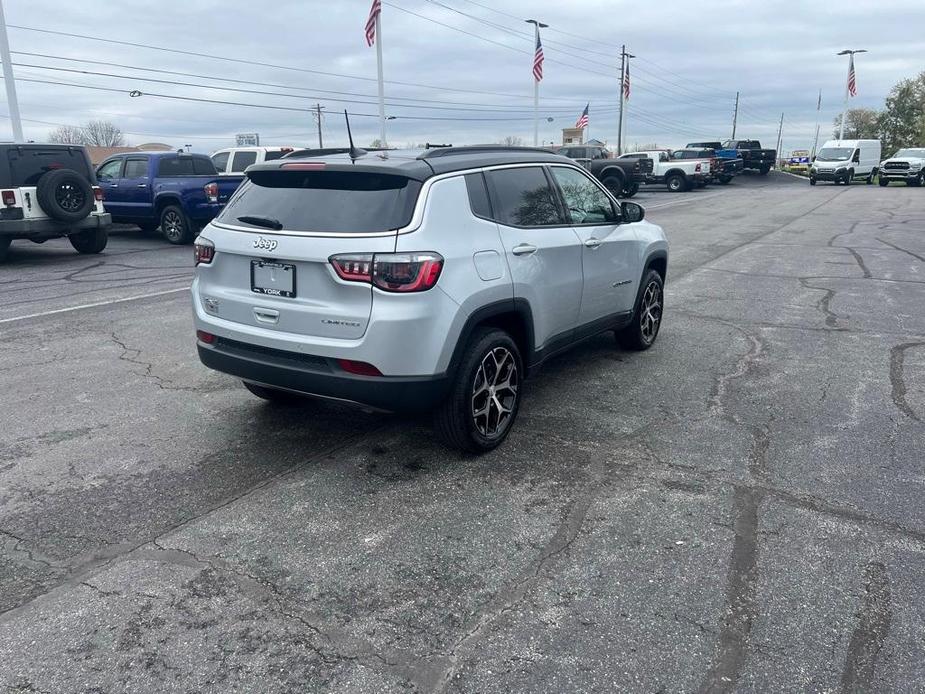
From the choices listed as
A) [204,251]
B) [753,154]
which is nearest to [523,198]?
[204,251]

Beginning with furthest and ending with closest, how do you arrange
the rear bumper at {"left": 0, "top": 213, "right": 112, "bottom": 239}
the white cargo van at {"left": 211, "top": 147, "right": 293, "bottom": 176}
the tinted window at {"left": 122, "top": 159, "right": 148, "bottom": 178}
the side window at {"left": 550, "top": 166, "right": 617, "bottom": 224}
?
the white cargo van at {"left": 211, "top": 147, "right": 293, "bottom": 176} → the tinted window at {"left": 122, "top": 159, "right": 148, "bottom": 178} → the rear bumper at {"left": 0, "top": 213, "right": 112, "bottom": 239} → the side window at {"left": 550, "top": 166, "right": 617, "bottom": 224}

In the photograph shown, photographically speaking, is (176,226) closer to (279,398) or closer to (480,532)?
(279,398)

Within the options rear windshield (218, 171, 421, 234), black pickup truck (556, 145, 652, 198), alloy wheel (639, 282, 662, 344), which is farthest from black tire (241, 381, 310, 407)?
black pickup truck (556, 145, 652, 198)

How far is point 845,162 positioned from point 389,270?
4432cm

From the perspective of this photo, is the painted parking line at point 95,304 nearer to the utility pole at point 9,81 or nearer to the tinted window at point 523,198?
the tinted window at point 523,198

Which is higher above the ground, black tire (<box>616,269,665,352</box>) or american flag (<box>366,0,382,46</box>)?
american flag (<box>366,0,382,46</box>)

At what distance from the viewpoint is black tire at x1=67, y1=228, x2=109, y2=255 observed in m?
13.4

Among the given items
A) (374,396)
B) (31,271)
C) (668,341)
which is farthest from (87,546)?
(31,271)

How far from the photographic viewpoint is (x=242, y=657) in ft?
8.96

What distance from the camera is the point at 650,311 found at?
689 centimetres

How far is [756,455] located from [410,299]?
7.61ft

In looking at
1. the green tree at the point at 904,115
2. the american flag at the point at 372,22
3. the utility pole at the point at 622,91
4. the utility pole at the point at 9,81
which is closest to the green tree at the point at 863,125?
the green tree at the point at 904,115

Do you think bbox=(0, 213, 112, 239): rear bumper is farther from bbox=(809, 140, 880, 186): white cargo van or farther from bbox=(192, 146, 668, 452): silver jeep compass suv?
bbox=(809, 140, 880, 186): white cargo van

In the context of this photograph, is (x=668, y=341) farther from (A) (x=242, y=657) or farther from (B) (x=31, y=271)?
(B) (x=31, y=271)
